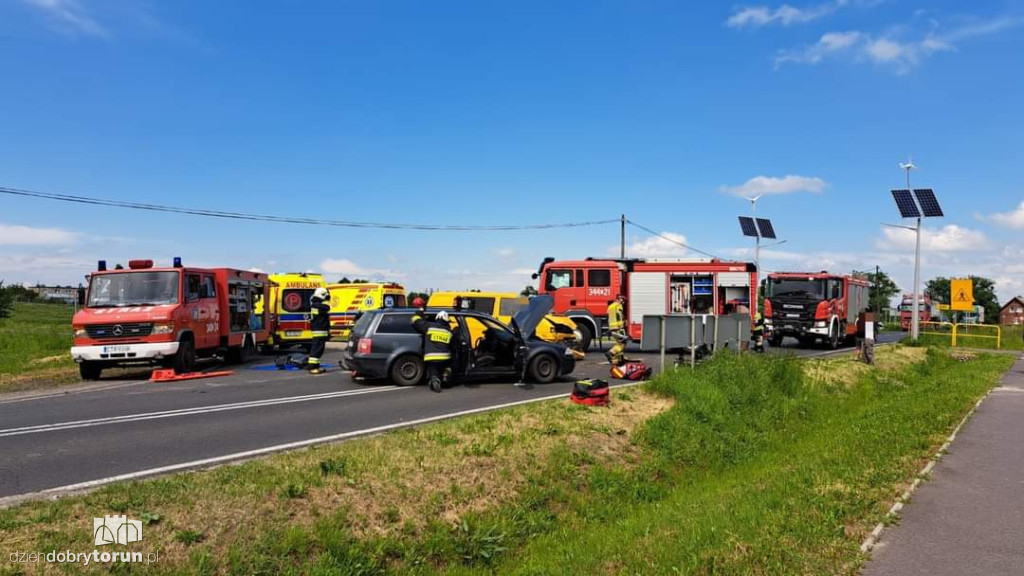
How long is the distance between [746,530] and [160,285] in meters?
14.1

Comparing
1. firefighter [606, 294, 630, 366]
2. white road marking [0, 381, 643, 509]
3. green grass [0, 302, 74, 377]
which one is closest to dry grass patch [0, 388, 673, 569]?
white road marking [0, 381, 643, 509]

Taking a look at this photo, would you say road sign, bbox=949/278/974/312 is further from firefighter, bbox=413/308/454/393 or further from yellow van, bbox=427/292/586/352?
firefighter, bbox=413/308/454/393

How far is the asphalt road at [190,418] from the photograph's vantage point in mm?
7094

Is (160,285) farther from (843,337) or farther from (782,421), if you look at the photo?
(843,337)

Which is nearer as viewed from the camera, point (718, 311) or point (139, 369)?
point (139, 369)

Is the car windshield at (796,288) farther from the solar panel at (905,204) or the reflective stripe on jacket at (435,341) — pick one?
the reflective stripe on jacket at (435,341)

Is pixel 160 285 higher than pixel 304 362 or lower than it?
higher

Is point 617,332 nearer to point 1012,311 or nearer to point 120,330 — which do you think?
point 120,330

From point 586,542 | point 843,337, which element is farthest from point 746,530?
point 843,337

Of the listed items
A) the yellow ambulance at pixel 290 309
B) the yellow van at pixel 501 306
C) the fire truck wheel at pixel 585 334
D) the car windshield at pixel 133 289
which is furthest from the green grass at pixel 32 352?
the fire truck wheel at pixel 585 334

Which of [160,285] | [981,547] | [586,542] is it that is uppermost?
[160,285]

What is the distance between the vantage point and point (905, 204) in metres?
32.2

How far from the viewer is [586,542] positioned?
6.31 meters

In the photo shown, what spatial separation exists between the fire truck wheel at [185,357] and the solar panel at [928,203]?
3065 centimetres
